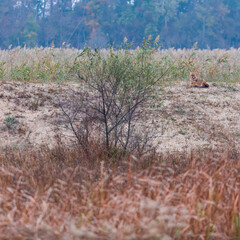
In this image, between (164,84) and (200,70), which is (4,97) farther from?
(200,70)

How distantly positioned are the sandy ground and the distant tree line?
77.6 ft

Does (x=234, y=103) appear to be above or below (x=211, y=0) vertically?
below

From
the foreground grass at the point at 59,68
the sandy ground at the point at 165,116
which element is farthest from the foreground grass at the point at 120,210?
the foreground grass at the point at 59,68

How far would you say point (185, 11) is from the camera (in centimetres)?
4062

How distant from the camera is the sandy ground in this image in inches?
295

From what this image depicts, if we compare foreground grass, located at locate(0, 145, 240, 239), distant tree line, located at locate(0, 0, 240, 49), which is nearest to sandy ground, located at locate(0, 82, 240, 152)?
foreground grass, located at locate(0, 145, 240, 239)

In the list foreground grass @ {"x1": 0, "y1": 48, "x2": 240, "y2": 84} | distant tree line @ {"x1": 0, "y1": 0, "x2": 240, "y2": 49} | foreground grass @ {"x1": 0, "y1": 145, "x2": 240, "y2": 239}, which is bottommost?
foreground grass @ {"x1": 0, "y1": 145, "x2": 240, "y2": 239}

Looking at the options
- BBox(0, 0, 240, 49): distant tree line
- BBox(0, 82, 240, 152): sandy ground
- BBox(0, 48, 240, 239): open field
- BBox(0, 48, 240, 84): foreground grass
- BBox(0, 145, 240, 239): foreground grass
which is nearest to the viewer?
BBox(0, 145, 240, 239): foreground grass

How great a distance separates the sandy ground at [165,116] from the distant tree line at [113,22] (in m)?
23.7

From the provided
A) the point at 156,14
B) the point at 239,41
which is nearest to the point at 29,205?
the point at 156,14

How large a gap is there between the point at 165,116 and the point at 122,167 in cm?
434

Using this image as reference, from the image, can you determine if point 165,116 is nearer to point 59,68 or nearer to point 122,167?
point 59,68

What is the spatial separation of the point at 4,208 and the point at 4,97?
18.8ft

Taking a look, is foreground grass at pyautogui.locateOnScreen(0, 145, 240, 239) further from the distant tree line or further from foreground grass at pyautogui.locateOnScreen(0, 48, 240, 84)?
the distant tree line
